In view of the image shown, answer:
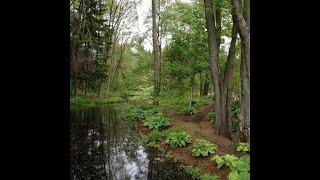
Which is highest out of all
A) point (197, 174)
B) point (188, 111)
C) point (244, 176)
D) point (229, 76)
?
point (229, 76)

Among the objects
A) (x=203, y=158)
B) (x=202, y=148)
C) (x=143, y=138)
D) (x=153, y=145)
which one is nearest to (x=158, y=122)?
(x=143, y=138)

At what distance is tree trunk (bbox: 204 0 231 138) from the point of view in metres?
13.7

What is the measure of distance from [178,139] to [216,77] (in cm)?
326

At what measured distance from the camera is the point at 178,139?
1241 centimetres

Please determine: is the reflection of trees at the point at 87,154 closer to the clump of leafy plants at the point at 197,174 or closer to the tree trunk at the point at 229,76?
the clump of leafy plants at the point at 197,174

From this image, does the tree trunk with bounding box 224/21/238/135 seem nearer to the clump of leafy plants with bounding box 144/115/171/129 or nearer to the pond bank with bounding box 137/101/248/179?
the pond bank with bounding box 137/101/248/179

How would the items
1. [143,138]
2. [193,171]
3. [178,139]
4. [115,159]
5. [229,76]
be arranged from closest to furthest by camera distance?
[193,171], [115,159], [178,139], [143,138], [229,76]

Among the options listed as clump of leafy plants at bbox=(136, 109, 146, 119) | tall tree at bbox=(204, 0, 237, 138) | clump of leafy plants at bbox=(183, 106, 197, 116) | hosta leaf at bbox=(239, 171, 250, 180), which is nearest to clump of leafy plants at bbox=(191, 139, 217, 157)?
hosta leaf at bbox=(239, 171, 250, 180)

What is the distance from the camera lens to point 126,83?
42688 mm

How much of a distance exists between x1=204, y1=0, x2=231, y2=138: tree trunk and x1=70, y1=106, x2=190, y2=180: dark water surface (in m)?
3.40

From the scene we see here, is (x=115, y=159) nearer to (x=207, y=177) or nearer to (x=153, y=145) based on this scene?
(x=153, y=145)

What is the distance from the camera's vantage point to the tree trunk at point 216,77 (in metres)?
13.7
